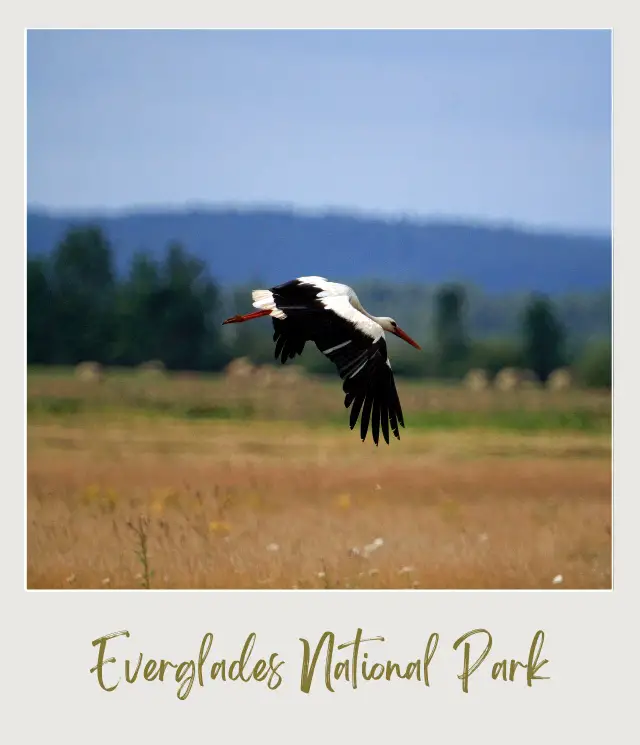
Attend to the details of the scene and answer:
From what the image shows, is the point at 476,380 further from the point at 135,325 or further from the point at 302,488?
the point at 302,488

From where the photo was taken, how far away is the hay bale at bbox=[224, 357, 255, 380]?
73.4ft

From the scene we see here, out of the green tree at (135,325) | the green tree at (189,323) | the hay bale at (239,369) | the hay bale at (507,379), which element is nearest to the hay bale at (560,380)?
the hay bale at (507,379)

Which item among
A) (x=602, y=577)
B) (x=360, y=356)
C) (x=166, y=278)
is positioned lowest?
(x=602, y=577)

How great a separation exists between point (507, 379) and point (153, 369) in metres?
6.73

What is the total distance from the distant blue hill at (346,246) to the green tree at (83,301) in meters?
0.52

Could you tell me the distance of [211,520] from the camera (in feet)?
29.9

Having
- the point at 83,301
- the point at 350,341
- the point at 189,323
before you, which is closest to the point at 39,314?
the point at 83,301

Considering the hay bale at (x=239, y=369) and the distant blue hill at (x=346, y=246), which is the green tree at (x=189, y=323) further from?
the distant blue hill at (x=346, y=246)

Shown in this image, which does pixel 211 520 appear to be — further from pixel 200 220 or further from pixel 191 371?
pixel 200 220

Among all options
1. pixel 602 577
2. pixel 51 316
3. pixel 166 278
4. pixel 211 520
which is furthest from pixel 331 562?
pixel 166 278

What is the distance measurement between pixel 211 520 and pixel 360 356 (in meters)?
2.67

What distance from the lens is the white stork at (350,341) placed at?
269 inches

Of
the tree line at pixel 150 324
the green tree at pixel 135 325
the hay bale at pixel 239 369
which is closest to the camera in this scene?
the tree line at pixel 150 324

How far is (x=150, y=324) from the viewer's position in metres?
23.0
